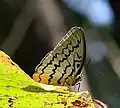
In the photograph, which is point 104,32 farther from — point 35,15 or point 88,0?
point 35,15

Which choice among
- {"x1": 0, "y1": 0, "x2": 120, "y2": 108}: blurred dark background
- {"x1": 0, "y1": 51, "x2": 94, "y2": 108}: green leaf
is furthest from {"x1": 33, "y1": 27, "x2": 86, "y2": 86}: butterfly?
{"x1": 0, "y1": 0, "x2": 120, "y2": 108}: blurred dark background

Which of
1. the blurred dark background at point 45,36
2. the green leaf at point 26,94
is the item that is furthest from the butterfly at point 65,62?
the blurred dark background at point 45,36

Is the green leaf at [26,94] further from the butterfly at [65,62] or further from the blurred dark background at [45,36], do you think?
the blurred dark background at [45,36]

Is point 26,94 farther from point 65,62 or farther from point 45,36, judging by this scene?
point 45,36

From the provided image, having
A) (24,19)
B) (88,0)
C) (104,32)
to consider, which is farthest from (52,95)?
(88,0)

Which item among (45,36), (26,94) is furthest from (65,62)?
(45,36)

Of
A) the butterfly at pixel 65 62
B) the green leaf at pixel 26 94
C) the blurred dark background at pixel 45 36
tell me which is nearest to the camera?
the green leaf at pixel 26 94
